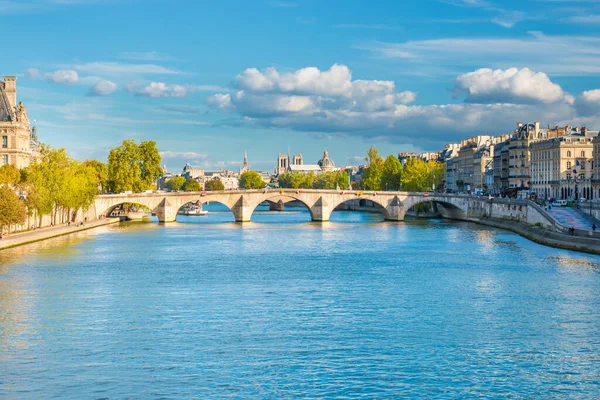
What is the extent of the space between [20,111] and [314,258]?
48.8 meters

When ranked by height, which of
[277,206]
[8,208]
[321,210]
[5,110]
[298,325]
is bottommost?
[298,325]

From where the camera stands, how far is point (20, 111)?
292 feet

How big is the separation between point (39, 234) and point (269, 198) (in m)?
33.7

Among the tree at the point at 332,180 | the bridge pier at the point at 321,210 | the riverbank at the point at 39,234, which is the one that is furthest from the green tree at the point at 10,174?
the tree at the point at 332,180

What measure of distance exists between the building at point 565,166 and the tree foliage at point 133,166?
145ft

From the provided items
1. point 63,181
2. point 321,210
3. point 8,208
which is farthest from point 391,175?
point 8,208

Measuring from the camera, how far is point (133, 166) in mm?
101938

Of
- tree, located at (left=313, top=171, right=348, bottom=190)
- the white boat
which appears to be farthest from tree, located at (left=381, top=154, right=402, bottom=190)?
tree, located at (left=313, top=171, right=348, bottom=190)

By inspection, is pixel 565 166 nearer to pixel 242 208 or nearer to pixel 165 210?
pixel 242 208

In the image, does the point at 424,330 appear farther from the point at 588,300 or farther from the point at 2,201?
the point at 2,201

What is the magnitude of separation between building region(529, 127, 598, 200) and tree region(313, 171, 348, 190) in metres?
78.2

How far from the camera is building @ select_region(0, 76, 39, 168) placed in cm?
8694

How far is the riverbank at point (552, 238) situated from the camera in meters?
51.0

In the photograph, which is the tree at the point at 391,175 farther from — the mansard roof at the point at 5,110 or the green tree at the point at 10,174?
the green tree at the point at 10,174
